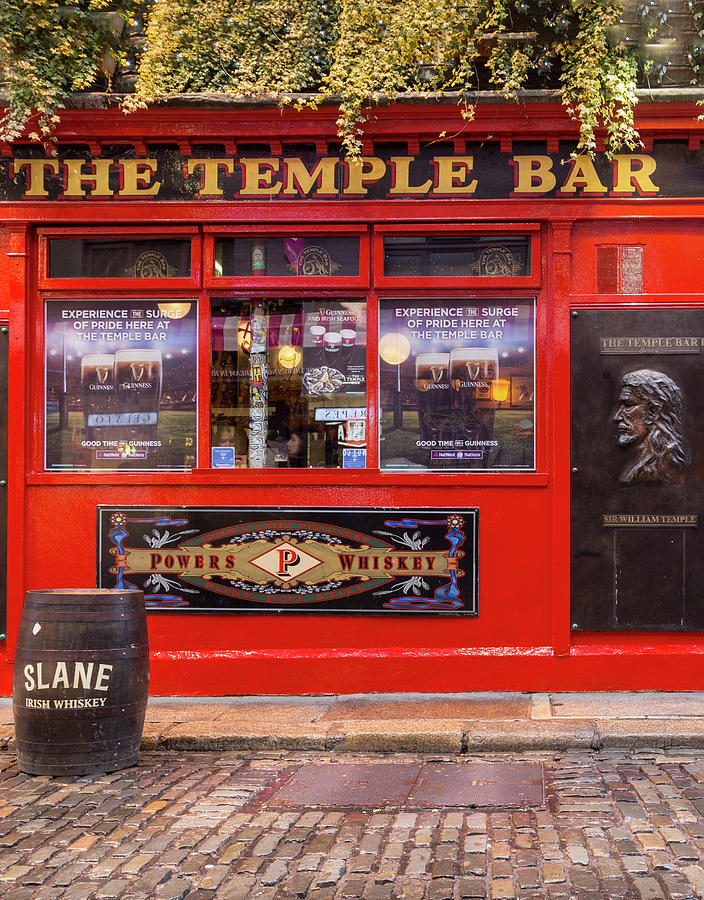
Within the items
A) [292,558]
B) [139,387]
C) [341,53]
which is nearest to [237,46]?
[341,53]

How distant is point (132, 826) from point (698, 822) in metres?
2.80

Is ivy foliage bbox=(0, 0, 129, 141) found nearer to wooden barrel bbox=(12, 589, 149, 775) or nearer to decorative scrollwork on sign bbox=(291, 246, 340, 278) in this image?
decorative scrollwork on sign bbox=(291, 246, 340, 278)

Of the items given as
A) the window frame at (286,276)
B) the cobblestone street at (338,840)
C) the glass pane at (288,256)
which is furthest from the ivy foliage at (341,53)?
the cobblestone street at (338,840)

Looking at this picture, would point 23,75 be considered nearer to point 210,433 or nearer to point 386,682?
point 210,433

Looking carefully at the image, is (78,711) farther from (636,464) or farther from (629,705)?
(636,464)

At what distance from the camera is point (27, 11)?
744 cm

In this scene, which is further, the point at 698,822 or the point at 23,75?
the point at 23,75

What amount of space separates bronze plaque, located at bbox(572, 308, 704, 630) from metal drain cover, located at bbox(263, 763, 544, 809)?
2.09 meters

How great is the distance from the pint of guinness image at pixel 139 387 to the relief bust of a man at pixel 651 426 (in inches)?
145

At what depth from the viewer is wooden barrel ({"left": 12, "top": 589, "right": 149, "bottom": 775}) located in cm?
588

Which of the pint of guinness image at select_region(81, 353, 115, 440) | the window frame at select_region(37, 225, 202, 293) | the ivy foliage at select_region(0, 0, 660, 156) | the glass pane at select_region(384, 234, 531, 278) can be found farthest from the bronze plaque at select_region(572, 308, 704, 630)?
the pint of guinness image at select_region(81, 353, 115, 440)

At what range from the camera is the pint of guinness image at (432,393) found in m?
7.87

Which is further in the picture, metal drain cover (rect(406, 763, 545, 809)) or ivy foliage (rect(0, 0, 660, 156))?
ivy foliage (rect(0, 0, 660, 156))

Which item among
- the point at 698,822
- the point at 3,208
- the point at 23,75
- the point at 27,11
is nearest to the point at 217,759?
the point at 698,822
